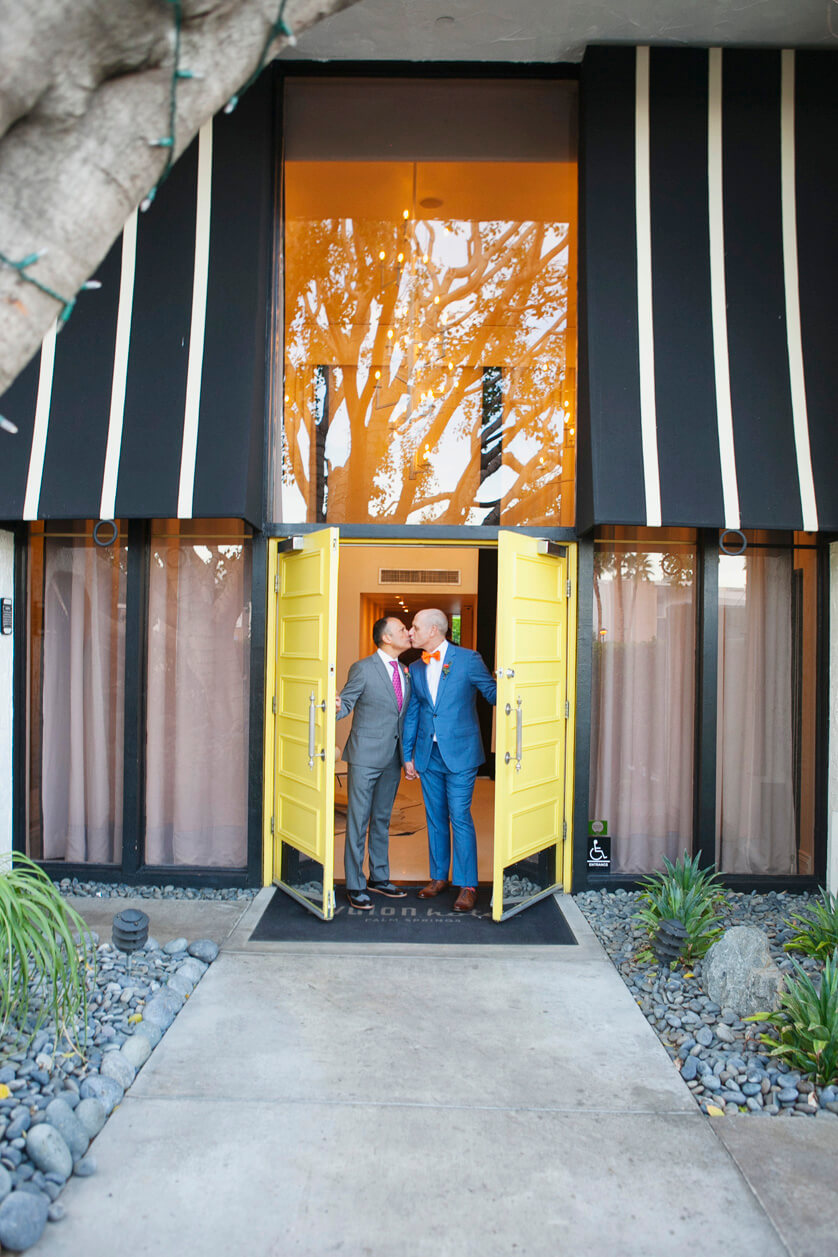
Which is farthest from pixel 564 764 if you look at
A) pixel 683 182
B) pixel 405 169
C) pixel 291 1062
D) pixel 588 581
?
pixel 405 169

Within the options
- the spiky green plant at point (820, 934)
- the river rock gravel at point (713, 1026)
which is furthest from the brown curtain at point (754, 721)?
the spiky green plant at point (820, 934)

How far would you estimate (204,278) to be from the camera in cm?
445

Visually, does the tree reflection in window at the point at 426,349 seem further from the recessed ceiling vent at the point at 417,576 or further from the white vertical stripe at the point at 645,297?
the recessed ceiling vent at the point at 417,576

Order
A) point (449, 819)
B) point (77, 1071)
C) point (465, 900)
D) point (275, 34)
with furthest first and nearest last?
1. point (449, 819)
2. point (465, 900)
3. point (77, 1071)
4. point (275, 34)

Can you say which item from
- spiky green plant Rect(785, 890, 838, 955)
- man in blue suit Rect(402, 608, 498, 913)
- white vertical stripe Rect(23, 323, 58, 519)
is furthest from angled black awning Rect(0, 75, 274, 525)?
spiky green plant Rect(785, 890, 838, 955)

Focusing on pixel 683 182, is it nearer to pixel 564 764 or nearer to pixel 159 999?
pixel 564 764

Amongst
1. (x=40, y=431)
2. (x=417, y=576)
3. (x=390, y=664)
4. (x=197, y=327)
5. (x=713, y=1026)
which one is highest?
(x=197, y=327)

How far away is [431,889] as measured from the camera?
184 inches

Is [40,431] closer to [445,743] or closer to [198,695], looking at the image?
[198,695]

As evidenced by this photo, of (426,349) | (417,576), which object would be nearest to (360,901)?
(426,349)

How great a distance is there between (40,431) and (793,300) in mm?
4152

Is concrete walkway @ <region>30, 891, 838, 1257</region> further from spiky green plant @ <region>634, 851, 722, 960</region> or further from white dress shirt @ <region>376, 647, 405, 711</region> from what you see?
white dress shirt @ <region>376, 647, 405, 711</region>

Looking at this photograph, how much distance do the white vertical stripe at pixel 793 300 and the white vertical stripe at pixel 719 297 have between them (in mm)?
341

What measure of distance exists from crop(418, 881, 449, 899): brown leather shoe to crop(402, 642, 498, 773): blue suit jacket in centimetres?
68
